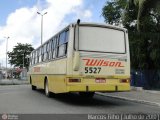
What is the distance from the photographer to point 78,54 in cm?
1716

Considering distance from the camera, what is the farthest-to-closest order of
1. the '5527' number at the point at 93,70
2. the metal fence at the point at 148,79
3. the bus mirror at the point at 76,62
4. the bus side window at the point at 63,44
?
the metal fence at the point at 148,79
the bus side window at the point at 63,44
the '5527' number at the point at 93,70
the bus mirror at the point at 76,62

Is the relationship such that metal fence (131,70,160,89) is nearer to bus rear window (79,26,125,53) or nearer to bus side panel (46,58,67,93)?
bus side panel (46,58,67,93)

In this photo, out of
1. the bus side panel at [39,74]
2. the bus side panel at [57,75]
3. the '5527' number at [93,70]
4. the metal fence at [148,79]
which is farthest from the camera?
the metal fence at [148,79]

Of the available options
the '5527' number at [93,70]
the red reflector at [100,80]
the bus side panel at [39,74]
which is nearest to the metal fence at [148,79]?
the bus side panel at [39,74]

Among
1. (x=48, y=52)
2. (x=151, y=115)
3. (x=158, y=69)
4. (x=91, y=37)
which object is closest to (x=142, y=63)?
(x=158, y=69)

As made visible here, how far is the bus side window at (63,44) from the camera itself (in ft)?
59.6

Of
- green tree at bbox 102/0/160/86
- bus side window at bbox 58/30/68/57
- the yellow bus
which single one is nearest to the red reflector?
the yellow bus

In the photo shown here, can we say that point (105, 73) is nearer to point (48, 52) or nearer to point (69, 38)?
point (69, 38)

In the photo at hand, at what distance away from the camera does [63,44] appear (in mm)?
18578

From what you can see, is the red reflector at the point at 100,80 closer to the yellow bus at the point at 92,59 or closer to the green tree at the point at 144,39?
the yellow bus at the point at 92,59

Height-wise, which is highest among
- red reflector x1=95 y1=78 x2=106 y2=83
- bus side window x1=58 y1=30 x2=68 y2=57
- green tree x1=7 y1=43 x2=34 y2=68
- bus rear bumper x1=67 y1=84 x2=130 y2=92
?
green tree x1=7 y1=43 x2=34 y2=68

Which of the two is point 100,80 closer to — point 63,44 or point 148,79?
point 63,44

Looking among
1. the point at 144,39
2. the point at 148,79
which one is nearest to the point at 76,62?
the point at 148,79

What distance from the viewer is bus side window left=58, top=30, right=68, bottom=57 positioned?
1816 centimetres
